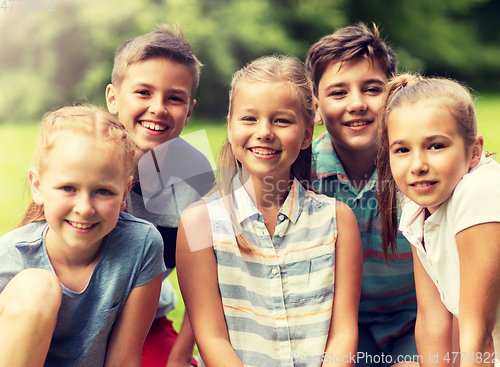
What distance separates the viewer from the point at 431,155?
1.08 m

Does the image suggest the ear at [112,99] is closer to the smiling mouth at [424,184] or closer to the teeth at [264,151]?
the teeth at [264,151]

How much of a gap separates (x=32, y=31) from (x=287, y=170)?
6.11m

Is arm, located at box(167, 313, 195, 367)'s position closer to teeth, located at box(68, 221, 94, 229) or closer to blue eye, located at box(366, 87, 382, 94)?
teeth, located at box(68, 221, 94, 229)

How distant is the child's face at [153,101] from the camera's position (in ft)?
5.03

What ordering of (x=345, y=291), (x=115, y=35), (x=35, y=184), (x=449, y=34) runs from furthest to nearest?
(x=449, y=34)
(x=115, y=35)
(x=345, y=291)
(x=35, y=184)

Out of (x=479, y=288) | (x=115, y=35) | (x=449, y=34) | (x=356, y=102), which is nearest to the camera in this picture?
(x=479, y=288)

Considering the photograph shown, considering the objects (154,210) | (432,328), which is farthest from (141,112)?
(432,328)

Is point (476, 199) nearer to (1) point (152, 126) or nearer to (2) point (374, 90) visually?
(2) point (374, 90)

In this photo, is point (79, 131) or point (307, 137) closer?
point (79, 131)

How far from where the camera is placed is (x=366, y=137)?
4.94 feet

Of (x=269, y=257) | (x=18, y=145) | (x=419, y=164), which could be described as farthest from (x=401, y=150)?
(x=18, y=145)

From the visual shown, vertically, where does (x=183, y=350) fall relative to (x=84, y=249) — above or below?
below

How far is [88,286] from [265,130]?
0.59 meters

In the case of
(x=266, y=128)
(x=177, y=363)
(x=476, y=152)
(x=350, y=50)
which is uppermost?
(x=350, y=50)
